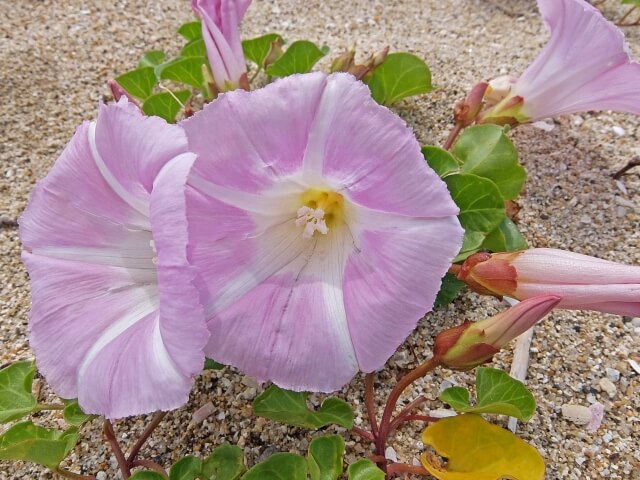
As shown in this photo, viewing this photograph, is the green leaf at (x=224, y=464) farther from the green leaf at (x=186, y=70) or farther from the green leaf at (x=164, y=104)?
the green leaf at (x=186, y=70)

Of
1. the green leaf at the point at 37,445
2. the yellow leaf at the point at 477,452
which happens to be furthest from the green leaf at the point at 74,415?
the yellow leaf at the point at 477,452

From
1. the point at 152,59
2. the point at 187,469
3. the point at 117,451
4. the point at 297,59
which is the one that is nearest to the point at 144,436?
the point at 117,451

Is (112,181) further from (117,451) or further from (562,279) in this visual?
(562,279)

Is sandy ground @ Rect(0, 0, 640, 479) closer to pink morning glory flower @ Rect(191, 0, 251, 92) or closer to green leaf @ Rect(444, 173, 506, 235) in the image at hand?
green leaf @ Rect(444, 173, 506, 235)

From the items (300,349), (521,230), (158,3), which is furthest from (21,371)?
(158,3)

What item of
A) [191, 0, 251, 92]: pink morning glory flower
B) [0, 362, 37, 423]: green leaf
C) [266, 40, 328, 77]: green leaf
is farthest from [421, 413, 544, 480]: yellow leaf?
[266, 40, 328, 77]: green leaf

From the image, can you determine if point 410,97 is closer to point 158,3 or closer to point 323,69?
point 323,69

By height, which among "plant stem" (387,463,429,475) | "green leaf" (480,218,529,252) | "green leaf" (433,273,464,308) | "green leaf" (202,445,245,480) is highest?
"green leaf" (480,218,529,252)
